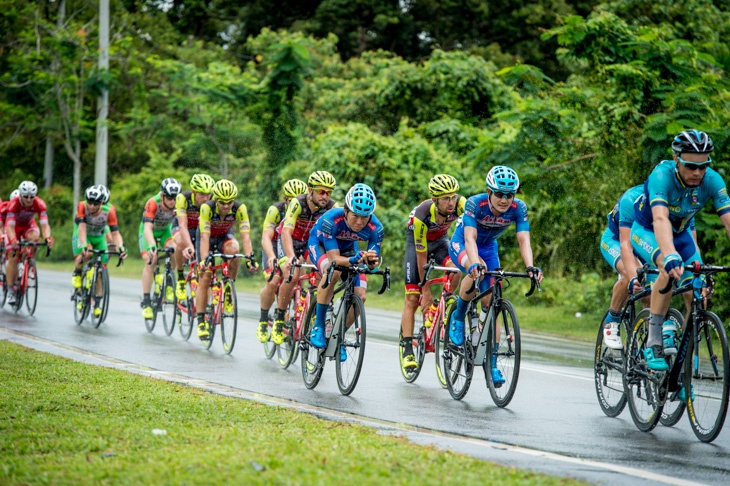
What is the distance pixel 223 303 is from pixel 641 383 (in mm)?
6781

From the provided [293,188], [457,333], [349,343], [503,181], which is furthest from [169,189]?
[503,181]

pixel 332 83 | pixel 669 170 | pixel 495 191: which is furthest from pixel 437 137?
pixel 669 170

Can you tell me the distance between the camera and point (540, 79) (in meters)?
18.8

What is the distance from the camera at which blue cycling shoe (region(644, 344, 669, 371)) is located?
8305mm

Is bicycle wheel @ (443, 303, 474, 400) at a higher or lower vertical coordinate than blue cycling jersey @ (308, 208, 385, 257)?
lower

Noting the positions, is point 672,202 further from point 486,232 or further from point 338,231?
point 338,231

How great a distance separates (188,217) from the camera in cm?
1598

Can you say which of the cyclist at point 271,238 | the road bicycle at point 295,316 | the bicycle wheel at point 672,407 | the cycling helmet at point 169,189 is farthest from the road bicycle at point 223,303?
the bicycle wheel at point 672,407

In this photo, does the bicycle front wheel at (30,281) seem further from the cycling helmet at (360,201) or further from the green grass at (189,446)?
the cycling helmet at (360,201)

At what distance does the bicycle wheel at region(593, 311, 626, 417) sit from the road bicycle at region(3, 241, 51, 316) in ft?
39.0

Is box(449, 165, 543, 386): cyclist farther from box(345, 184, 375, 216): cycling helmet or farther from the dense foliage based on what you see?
the dense foliage

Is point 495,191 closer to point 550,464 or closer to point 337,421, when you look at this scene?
point 337,421

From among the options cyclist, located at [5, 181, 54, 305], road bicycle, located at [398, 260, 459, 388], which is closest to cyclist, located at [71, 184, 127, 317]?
cyclist, located at [5, 181, 54, 305]

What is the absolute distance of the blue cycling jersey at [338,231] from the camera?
36.1 feet
